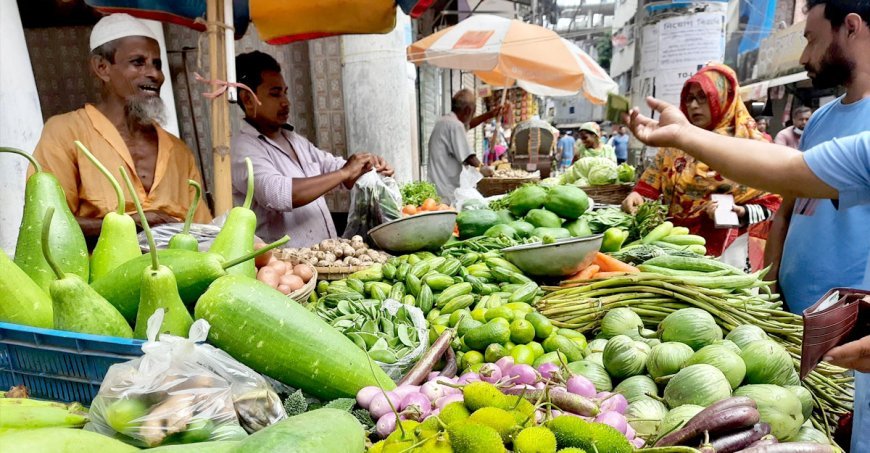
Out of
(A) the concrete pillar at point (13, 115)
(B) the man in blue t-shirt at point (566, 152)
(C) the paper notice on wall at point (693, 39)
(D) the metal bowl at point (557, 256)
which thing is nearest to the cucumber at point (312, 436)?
(D) the metal bowl at point (557, 256)

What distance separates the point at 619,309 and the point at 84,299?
6.58 feet

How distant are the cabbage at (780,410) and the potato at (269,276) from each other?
1923 millimetres

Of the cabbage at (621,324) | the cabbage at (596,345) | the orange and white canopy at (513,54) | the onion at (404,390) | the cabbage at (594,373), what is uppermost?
the orange and white canopy at (513,54)

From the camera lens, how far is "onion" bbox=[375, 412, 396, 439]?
1227 millimetres

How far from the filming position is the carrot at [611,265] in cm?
289

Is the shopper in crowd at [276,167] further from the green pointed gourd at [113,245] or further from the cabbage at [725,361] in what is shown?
the cabbage at [725,361]

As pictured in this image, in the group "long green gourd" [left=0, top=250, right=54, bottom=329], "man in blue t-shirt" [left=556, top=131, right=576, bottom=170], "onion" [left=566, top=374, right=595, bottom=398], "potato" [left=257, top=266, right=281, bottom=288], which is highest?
"long green gourd" [left=0, top=250, right=54, bottom=329]

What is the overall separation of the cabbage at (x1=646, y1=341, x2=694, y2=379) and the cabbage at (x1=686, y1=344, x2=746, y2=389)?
3cm

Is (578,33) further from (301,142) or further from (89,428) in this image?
(89,428)

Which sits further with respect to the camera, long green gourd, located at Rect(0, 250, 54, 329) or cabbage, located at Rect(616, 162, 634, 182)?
cabbage, located at Rect(616, 162, 634, 182)

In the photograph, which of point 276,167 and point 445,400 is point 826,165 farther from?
point 276,167

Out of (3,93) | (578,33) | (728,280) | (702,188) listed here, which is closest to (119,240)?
(3,93)

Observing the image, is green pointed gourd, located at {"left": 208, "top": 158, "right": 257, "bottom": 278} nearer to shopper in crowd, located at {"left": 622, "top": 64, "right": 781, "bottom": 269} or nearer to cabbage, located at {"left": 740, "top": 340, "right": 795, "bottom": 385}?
cabbage, located at {"left": 740, "top": 340, "right": 795, "bottom": 385}

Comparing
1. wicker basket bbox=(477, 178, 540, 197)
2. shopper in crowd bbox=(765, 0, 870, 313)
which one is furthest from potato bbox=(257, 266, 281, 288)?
wicker basket bbox=(477, 178, 540, 197)
